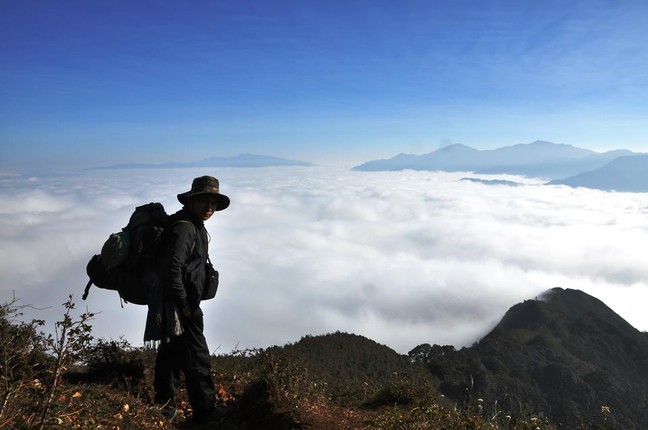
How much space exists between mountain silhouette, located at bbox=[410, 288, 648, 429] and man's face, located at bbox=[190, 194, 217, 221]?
31.1 m

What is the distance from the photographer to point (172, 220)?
507 cm

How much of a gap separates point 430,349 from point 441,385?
13.1 meters

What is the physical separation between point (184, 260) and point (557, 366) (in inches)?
2641

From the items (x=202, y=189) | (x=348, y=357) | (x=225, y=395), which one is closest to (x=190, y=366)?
(x=225, y=395)

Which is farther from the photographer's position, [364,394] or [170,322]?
[364,394]

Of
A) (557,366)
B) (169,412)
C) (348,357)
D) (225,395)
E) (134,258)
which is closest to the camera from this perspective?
(134,258)

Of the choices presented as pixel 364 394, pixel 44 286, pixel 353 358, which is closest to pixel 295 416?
pixel 364 394

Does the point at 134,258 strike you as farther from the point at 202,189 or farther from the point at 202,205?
the point at 202,189

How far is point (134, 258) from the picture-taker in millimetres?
4859

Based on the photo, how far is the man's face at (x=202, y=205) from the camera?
17.1 feet

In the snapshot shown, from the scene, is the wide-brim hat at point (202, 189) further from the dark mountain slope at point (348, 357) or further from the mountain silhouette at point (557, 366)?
the mountain silhouette at point (557, 366)

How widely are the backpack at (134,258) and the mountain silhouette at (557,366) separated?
31.2 metres

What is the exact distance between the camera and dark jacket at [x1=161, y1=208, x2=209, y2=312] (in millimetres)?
4852

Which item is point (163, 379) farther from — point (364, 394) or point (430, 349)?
point (430, 349)
